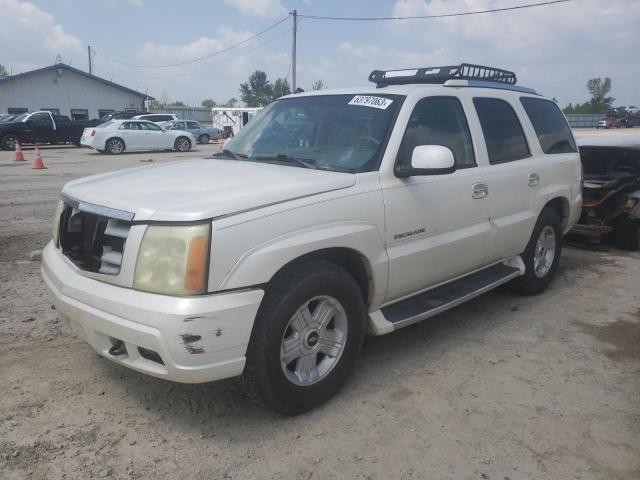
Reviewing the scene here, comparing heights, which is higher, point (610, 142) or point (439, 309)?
point (610, 142)

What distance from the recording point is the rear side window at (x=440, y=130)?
141 inches

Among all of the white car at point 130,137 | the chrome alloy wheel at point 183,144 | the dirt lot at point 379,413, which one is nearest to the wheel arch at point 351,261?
the dirt lot at point 379,413

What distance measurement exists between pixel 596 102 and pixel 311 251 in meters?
99.2

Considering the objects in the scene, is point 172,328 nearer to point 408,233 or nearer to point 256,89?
point 408,233

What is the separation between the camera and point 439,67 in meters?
4.39

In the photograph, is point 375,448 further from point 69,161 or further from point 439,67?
point 69,161

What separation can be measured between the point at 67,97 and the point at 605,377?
41.0 m

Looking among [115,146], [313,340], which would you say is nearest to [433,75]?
[313,340]

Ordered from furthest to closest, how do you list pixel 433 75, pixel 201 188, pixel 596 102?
pixel 596 102 < pixel 433 75 < pixel 201 188

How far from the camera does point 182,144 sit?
24703 mm

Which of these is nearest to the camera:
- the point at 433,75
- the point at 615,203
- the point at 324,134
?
the point at 324,134

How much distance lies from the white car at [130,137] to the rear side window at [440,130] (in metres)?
20.2

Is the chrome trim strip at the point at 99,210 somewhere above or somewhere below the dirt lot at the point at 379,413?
above

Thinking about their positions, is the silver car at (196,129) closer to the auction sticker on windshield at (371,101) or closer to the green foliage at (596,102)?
the auction sticker on windshield at (371,101)
